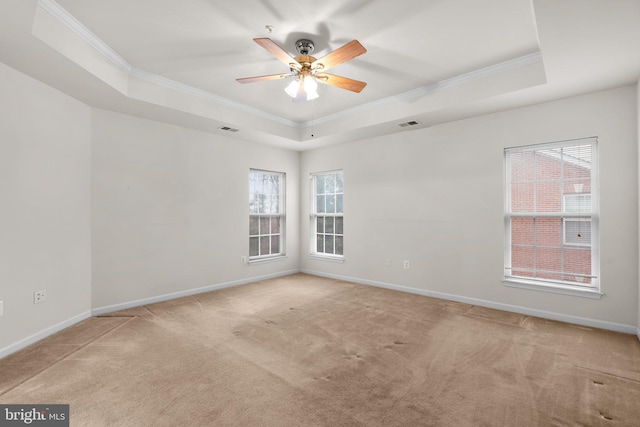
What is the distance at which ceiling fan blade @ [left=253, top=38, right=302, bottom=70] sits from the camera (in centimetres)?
234

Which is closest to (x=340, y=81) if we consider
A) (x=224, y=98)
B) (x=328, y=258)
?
(x=224, y=98)

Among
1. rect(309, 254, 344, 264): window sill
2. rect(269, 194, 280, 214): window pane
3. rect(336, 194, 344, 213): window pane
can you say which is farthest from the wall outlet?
rect(336, 194, 344, 213): window pane

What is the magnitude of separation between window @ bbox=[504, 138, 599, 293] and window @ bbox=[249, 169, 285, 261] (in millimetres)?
3955

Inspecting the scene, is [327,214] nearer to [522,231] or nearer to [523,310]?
[522,231]

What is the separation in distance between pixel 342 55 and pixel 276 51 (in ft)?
1.86

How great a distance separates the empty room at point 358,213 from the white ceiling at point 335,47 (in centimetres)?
2

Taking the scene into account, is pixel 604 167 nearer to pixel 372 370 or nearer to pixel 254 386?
pixel 372 370

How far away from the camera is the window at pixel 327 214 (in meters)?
5.87

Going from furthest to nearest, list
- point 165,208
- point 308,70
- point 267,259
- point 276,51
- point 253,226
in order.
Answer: point 267,259 < point 253,226 < point 165,208 < point 308,70 < point 276,51

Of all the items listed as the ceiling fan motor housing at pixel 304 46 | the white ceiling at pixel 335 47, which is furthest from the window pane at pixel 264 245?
the ceiling fan motor housing at pixel 304 46

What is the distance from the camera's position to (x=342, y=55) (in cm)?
258

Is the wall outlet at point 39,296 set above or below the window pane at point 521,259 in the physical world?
below

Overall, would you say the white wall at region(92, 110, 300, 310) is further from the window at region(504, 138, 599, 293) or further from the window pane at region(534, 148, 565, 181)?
the window pane at region(534, 148, 565, 181)

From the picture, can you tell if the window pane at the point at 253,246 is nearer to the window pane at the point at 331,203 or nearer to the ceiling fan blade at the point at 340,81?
the window pane at the point at 331,203
